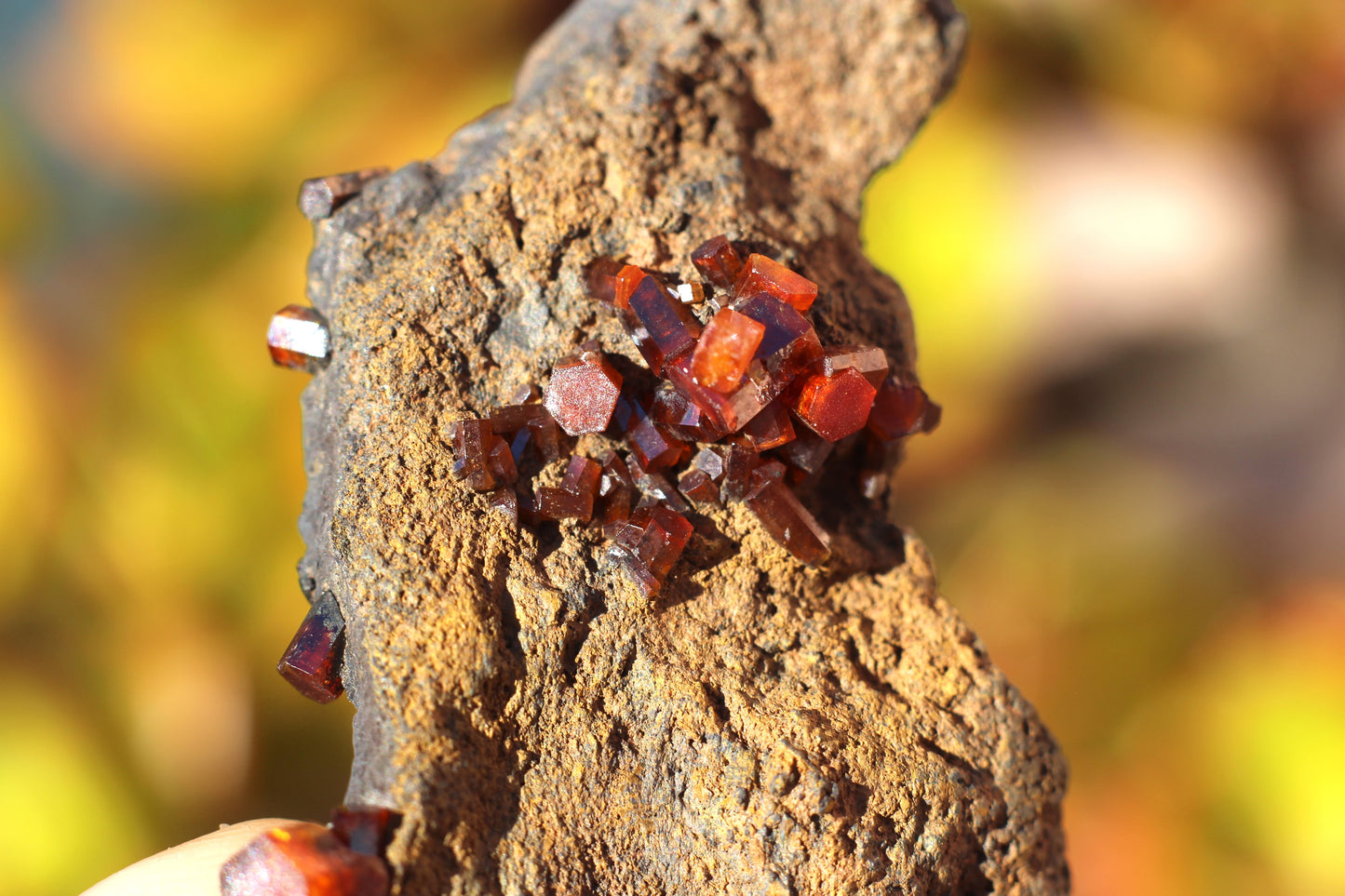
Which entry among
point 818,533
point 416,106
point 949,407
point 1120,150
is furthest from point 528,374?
point 1120,150

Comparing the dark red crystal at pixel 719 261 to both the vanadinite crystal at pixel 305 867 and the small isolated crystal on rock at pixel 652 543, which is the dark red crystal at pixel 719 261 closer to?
the small isolated crystal on rock at pixel 652 543

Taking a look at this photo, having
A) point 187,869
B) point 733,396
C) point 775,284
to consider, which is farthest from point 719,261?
point 187,869

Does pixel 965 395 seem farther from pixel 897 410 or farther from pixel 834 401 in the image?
pixel 834 401

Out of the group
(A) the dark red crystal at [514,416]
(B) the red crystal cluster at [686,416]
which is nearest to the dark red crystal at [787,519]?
(B) the red crystal cluster at [686,416]

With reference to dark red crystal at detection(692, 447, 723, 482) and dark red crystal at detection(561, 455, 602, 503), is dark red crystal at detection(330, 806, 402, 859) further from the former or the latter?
dark red crystal at detection(692, 447, 723, 482)

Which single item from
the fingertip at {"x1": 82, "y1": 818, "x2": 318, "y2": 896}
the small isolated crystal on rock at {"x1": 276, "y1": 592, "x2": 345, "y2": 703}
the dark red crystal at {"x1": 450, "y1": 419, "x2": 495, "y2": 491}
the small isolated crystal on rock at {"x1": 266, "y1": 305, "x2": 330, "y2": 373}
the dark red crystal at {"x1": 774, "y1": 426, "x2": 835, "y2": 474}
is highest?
the dark red crystal at {"x1": 774, "y1": 426, "x2": 835, "y2": 474}

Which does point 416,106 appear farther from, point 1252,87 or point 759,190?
point 1252,87

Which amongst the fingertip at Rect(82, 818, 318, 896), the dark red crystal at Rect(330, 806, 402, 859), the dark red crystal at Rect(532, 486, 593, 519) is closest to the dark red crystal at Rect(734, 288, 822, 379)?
the dark red crystal at Rect(532, 486, 593, 519)
